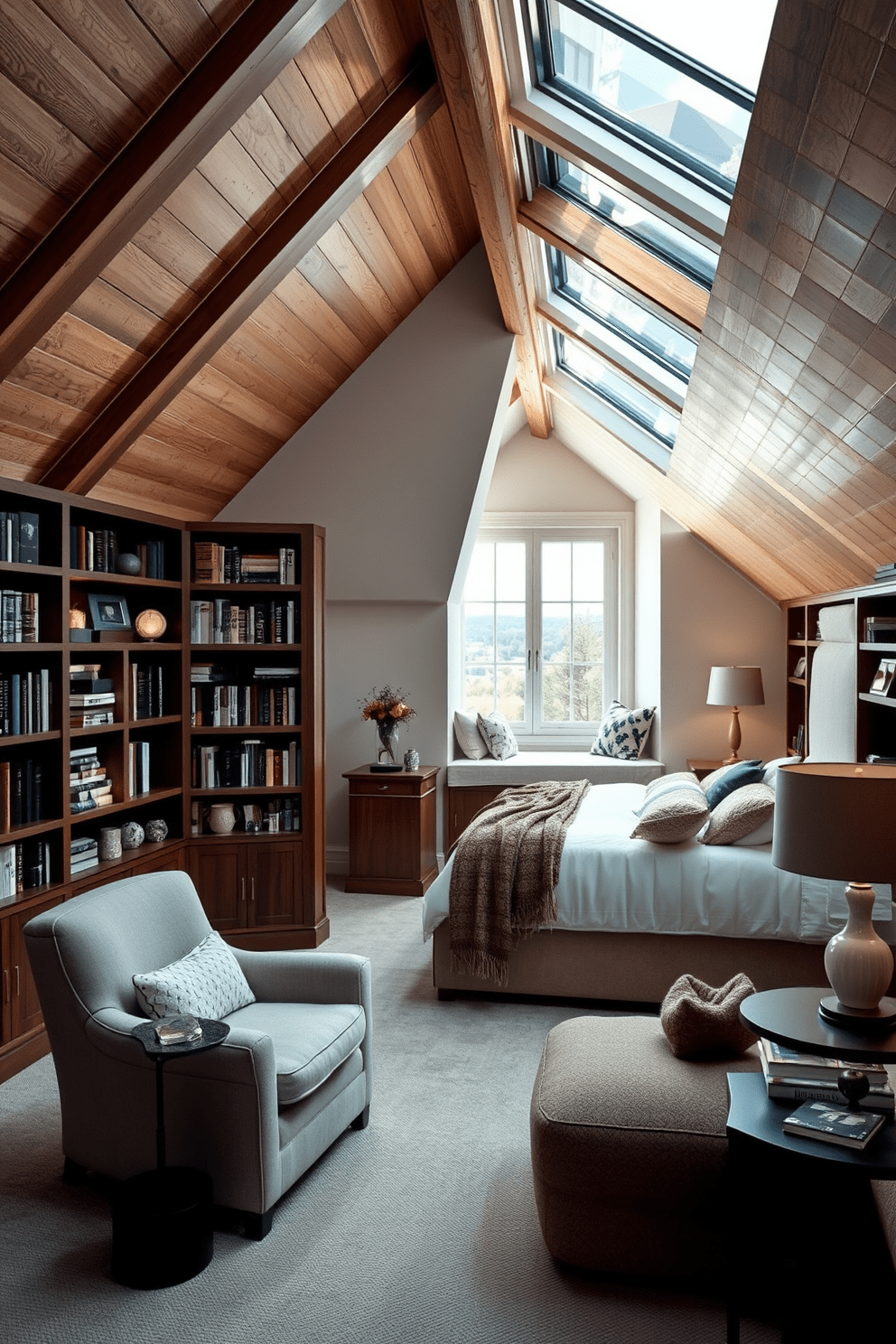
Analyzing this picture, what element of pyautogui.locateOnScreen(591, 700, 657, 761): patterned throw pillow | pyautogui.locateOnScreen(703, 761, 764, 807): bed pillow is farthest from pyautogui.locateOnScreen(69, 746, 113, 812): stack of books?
pyautogui.locateOnScreen(591, 700, 657, 761): patterned throw pillow

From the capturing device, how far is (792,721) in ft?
21.9

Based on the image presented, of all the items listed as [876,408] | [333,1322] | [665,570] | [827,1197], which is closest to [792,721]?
[665,570]

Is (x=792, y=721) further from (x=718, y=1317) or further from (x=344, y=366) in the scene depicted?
(x=718, y=1317)

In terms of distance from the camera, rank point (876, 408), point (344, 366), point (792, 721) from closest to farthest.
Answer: point (876, 408), point (344, 366), point (792, 721)

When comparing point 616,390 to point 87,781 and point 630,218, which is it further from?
point 87,781

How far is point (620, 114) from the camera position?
308 centimetres

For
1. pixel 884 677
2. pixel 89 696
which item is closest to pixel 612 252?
pixel 884 677

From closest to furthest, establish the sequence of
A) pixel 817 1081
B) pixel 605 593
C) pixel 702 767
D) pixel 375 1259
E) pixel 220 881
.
A: 1. pixel 817 1081
2. pixel 375 1259
3. pixel 220 881
4. pixel 702 767
5. pixel 605 593

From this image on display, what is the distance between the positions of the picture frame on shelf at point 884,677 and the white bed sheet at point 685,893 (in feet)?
2.53

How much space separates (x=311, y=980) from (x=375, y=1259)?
89 cm

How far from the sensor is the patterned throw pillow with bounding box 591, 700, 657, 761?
23.2 ft

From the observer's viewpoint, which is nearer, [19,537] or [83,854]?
[19,537]

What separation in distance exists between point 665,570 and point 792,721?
1327mm

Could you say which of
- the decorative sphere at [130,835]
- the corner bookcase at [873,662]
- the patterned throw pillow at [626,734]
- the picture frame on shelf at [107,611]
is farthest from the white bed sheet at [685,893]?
the patterned throw pillow at [626,734]
